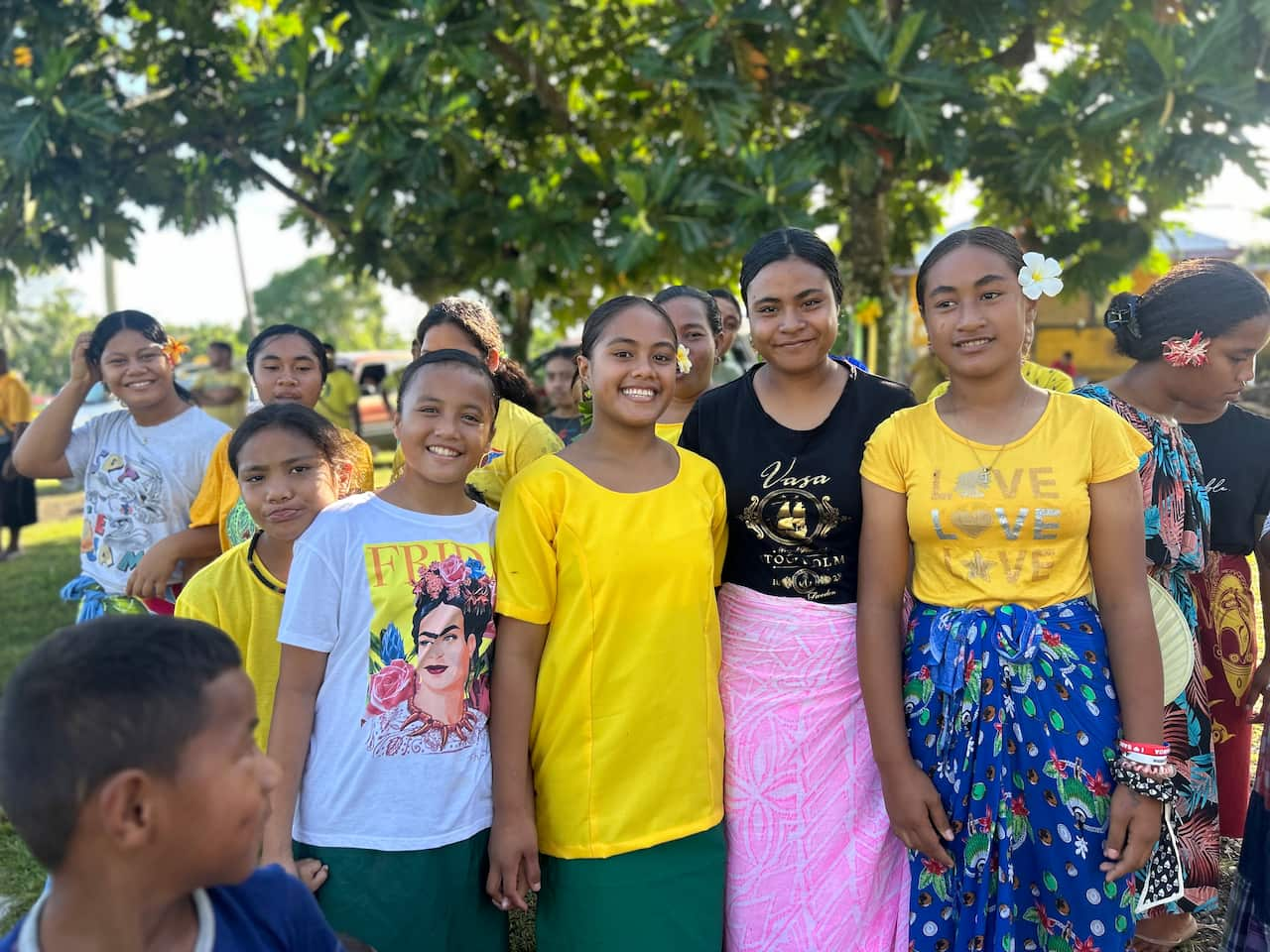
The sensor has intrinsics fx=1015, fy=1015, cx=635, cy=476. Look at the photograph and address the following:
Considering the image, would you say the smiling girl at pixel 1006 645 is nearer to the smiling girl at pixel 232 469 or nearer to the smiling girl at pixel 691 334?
the smiling girl at pixel 691 334

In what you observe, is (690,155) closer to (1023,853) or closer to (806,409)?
(806,409)

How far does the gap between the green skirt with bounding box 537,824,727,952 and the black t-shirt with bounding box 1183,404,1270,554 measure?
173 centimetres

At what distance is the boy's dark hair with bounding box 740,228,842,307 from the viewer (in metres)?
2.32

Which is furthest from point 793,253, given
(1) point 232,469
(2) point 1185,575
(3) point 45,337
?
(3) point 45,337

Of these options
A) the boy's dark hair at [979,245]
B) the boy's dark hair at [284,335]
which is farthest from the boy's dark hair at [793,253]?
the boy's dark hair at [284,335]

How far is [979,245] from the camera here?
211cm

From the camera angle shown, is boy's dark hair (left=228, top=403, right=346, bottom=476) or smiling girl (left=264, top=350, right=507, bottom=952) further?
boy's dark hair (left=228, top=403, right=346, bottom=476)

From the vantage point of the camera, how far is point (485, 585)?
2105mm

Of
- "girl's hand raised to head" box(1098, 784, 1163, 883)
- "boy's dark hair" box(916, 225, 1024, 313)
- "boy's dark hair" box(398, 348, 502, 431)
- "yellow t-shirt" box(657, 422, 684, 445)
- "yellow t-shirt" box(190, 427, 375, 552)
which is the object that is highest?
"boy's dark hair" box(916, 225, 1024, 313)

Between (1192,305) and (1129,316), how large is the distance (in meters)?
0.17

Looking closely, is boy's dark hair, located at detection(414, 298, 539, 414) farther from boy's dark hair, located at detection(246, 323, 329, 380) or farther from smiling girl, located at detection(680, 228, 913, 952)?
smiling girl, located at detection(680, 228, 913, 952)

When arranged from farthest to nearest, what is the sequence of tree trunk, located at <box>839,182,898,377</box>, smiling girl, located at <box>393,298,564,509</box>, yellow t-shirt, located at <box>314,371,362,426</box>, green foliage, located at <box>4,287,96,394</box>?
green foliage, located at <box>4,287,96,394</box>, yellow t-shirt, located at <box>314,371,362,426</box>, tree trunk, located at <box>839,182,898,377</box>, smiling girl, located at <box>393,298,564,509</box>

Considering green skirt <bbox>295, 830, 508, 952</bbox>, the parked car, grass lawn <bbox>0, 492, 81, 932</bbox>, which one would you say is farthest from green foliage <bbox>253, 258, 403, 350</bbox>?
green skirt <bbox>295, 830, 508, 952</bbox>

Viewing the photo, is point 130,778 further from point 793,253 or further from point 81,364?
point 81,364
